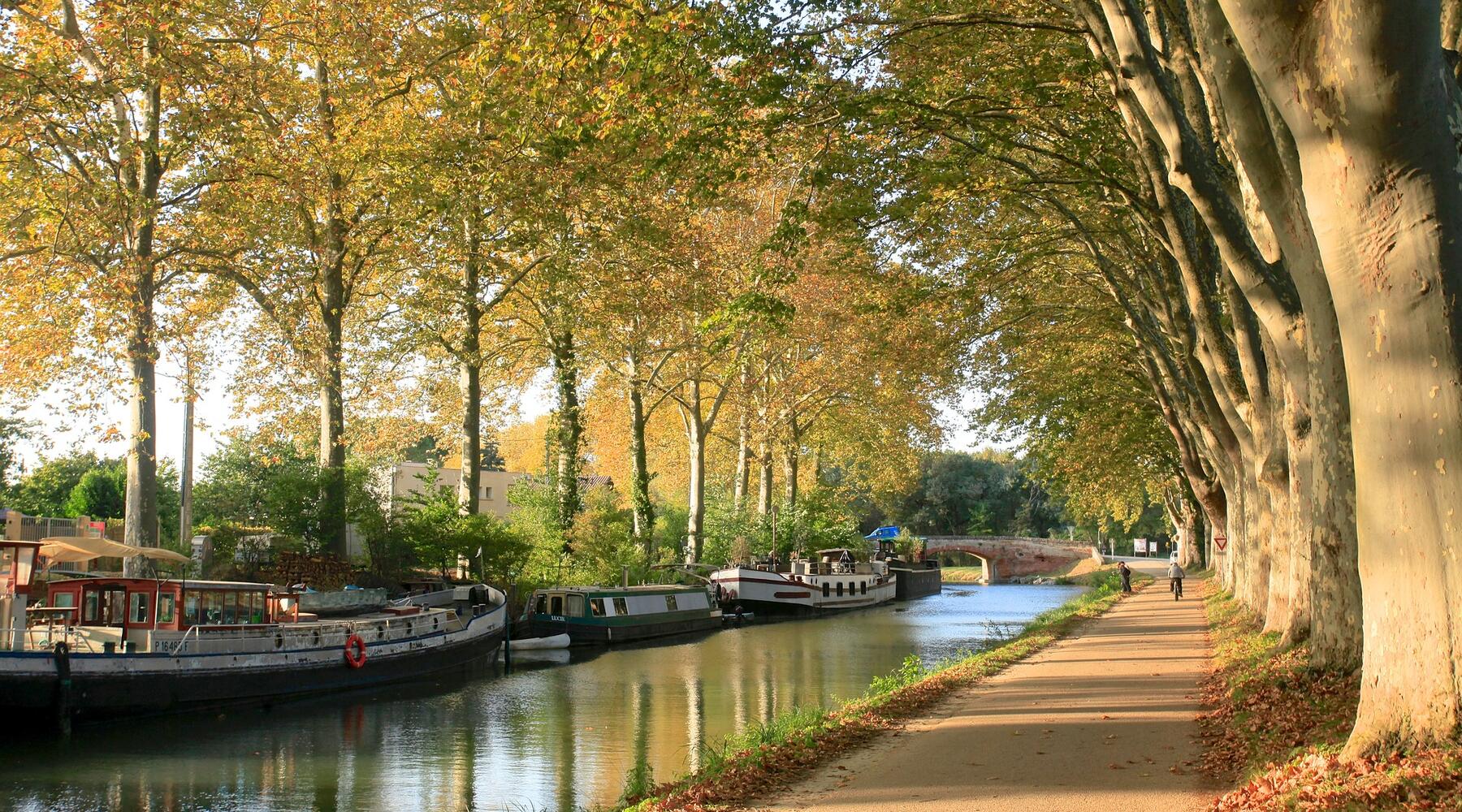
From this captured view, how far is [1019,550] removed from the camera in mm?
88188

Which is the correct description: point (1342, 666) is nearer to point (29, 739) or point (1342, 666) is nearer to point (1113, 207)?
point (1113, 207)

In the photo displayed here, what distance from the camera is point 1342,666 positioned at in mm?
11523

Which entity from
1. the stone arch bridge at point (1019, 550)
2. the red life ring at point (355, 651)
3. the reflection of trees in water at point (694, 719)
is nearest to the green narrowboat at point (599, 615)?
the reflection of trees in water at point (694, 719)

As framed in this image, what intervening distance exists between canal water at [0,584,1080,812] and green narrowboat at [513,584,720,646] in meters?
3.69

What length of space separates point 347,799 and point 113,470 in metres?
39.9

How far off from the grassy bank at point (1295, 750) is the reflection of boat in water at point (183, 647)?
57.2 feet

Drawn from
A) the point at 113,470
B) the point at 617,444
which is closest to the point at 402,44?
the point at 113,470

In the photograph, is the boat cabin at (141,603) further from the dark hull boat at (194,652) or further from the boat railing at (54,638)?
the boat railing at (54,638)

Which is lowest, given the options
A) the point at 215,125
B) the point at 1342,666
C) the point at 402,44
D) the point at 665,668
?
the point at 665,668

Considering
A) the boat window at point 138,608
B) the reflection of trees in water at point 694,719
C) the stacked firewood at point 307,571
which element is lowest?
the reflection of trees in water at point 694,719

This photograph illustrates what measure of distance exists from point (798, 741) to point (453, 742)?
Result: 879 centimetres

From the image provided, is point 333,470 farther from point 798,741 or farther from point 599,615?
point 798,741

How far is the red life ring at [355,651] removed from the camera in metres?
25.0

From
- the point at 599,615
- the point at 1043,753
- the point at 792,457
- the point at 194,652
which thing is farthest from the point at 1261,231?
the point at 792,457
